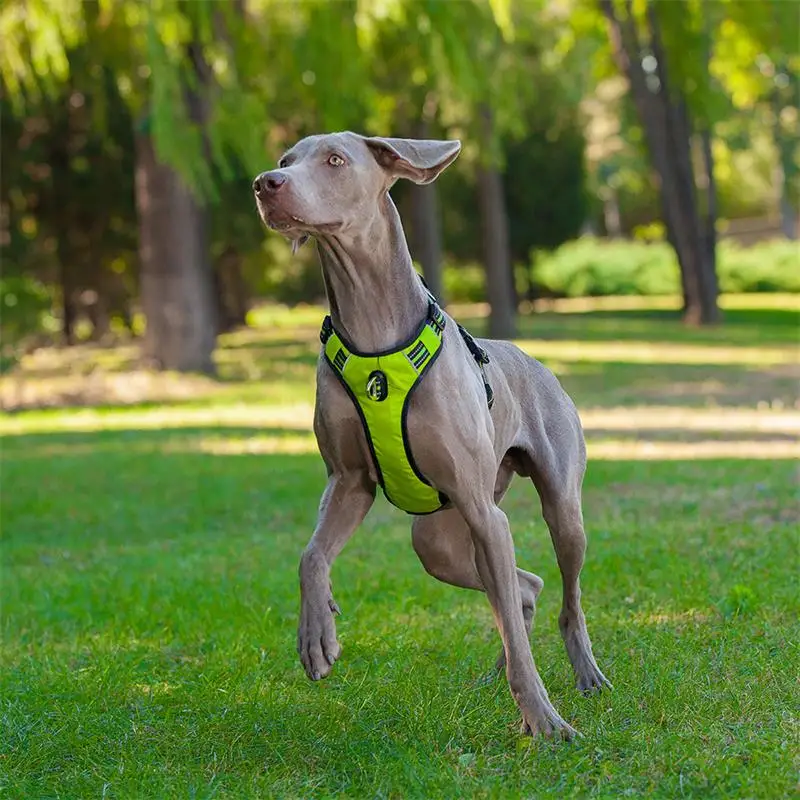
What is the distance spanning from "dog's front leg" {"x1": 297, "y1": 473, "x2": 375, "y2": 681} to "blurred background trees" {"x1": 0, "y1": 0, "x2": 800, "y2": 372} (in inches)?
471

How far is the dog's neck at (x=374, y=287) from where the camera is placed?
473 centimetres

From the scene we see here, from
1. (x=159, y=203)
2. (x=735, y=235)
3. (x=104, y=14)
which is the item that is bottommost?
(x=735, y=235)

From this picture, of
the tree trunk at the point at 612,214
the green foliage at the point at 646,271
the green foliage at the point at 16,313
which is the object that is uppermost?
the green foliage at the point at 16,313

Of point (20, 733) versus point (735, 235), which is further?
point (735, 235)

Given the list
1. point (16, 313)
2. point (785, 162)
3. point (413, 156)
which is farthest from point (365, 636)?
point (785, 162)

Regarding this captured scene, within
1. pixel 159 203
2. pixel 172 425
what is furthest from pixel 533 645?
pixel 159 203

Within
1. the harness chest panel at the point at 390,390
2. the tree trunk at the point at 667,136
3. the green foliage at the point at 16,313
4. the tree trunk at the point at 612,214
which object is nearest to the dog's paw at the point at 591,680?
the harness chest panel at the point at 390,390

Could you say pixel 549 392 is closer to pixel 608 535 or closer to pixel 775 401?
pixel 608 535

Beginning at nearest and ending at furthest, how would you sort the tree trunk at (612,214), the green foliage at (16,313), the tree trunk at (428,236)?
1. the green foliage at (16,313)
2. the tree trunk at (428,236)
3. the tree trunk at (612,214)

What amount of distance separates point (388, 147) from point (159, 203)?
639 inches

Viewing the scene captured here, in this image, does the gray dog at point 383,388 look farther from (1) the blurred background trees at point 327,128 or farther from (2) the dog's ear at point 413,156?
(1) the blurred background trees at point 327,128

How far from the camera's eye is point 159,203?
20.4 m

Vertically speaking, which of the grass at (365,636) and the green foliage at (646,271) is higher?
the grass at (365,636)

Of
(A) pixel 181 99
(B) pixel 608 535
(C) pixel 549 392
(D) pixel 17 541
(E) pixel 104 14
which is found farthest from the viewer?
(E) pixel 104 14
